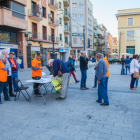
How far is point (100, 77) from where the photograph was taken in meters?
5.38

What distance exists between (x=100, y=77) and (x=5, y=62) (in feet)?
11.0

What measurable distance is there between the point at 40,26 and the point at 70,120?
2486 centimetres

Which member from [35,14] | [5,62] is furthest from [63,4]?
[5,62]

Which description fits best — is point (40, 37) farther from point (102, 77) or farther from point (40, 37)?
point (102, 77)

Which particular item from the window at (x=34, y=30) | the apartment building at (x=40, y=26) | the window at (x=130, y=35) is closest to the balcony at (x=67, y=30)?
the apartment building at (x=40, y=26)

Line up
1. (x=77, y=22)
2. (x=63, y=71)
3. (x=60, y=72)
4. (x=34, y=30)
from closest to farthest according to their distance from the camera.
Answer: (x=60, y=72) < (x=63, y=71) < (x=34, y=30) < (x=77, y=22)

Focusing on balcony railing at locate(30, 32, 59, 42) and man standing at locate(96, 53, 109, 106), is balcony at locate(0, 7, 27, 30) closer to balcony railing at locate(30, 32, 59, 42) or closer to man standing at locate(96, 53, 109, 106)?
balcony railing at locate(30, 32, 59, 42)

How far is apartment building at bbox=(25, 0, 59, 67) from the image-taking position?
957 inches

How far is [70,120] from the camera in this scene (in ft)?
14.2

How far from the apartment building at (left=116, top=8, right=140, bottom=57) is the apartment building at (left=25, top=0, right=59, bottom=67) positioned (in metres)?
15.9

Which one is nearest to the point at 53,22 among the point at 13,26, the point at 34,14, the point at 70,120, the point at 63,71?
the point at 34,14

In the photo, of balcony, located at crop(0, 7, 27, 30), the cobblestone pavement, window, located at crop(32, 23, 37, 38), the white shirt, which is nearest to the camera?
the cobblestone pavement

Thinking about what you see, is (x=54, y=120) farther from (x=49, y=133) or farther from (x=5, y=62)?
(x=5, y=62)

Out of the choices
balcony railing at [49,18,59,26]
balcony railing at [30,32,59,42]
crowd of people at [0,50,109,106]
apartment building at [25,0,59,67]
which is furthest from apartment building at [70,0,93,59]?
crowd of people at [0,50,109,106]
